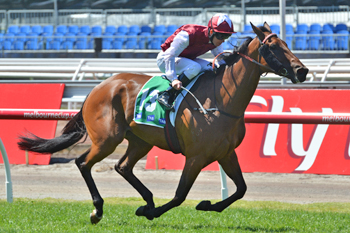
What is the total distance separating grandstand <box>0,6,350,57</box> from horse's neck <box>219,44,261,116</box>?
11.4 metres

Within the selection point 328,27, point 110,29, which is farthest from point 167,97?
point 110,29

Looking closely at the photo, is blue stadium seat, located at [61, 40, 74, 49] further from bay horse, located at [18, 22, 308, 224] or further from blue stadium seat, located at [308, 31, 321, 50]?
bay horse, located at [18, 22, 308, 224]

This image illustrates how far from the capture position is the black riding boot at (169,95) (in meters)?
3.98

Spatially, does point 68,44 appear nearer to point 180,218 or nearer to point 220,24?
point 180,218

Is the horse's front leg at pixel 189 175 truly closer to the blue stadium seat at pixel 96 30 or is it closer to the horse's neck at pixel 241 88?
the horse's neck at pixel 241 88

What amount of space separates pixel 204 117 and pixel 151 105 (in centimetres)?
57

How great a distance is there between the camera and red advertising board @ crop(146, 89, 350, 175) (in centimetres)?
654

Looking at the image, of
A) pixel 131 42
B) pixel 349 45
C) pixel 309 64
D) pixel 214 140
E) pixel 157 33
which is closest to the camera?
pixel 214 140

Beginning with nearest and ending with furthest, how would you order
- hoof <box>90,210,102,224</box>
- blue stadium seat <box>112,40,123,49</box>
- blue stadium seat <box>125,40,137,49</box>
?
hoof <box>90,210,102,224</box> < blue stadium seat <box>125,40,137,49</box> < blue stadium seat <box>112,40,123,49</box>

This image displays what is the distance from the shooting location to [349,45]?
14.9 m

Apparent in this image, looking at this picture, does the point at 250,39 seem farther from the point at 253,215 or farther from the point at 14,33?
the point at 14,33

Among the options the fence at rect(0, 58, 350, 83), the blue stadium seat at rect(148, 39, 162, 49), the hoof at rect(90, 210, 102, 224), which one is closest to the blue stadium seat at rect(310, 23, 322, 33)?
the blue stadium seat at rect(148, 39, 162, 49)

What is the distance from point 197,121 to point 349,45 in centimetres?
1257

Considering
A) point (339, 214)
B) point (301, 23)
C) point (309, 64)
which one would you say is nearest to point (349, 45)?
point (301, 23)
